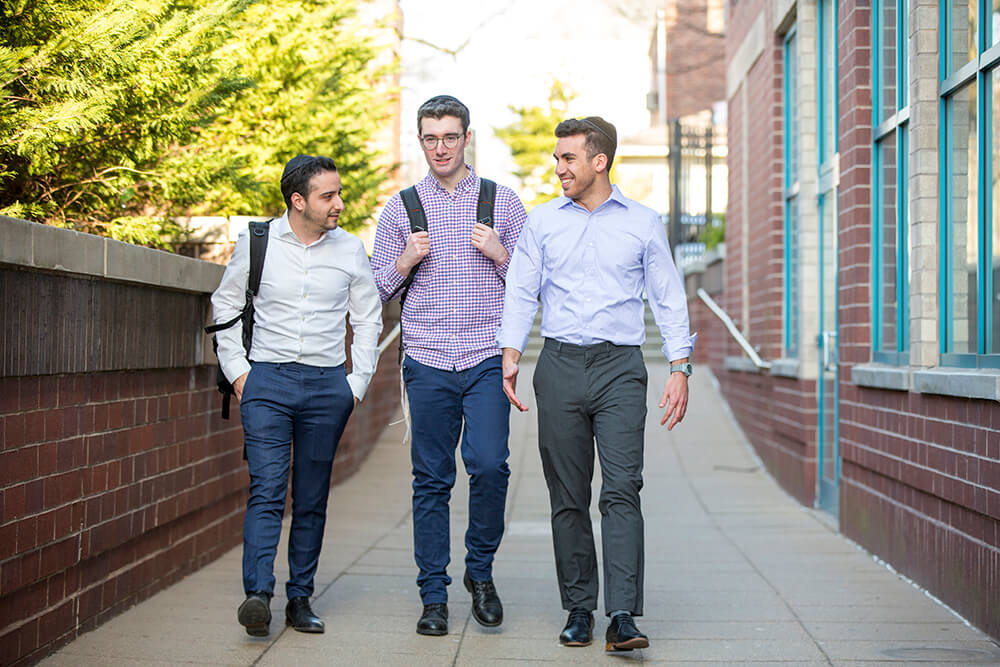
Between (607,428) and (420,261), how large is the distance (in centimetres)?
105

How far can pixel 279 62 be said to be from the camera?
360 inches

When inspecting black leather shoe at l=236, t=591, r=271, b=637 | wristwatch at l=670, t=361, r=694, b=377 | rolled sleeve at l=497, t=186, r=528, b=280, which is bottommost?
black leather shoe at l=236, t=591, r=271, b=637

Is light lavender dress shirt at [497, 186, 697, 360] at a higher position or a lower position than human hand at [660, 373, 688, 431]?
higher

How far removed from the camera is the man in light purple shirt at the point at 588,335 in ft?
15.9

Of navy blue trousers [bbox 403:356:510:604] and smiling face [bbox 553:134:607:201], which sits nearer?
smiling face [bbox 553:134:607:201]

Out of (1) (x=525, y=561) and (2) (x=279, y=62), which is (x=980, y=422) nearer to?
(1) (x=525, y=561)

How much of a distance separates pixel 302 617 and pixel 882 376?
11.2 ft

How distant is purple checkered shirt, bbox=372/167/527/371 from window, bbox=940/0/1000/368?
2.02 metres

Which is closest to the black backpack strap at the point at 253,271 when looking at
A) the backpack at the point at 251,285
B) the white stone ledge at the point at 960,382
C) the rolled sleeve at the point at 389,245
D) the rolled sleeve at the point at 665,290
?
the backpack at the point at 251,285

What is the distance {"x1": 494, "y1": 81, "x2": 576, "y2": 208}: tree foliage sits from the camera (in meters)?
42.8

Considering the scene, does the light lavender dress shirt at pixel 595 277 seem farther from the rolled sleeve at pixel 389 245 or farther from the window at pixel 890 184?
the window at pixel 890 184

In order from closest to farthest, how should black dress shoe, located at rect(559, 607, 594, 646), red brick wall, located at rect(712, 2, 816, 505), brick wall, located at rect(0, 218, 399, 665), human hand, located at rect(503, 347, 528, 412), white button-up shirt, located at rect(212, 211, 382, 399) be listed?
brick wall, located at rect(0, 218, 399, 665) → black dress shoe, located at rect(559, 607, 594, 646) → human hand, located at rect(503, 347, 528, 412) → white button-up shirt, located at rect(212, 211, 382, 399) → red brick wall, located at rect(712, 2, 816, 505)

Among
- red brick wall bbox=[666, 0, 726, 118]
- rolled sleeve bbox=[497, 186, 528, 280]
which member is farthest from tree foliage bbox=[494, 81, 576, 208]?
rolled sleeve bbox=[497, 186, 528, 280]

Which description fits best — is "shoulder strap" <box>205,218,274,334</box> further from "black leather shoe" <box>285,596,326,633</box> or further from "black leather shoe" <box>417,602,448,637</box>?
"black leather shoe" <box>417,602,448,637</box>
